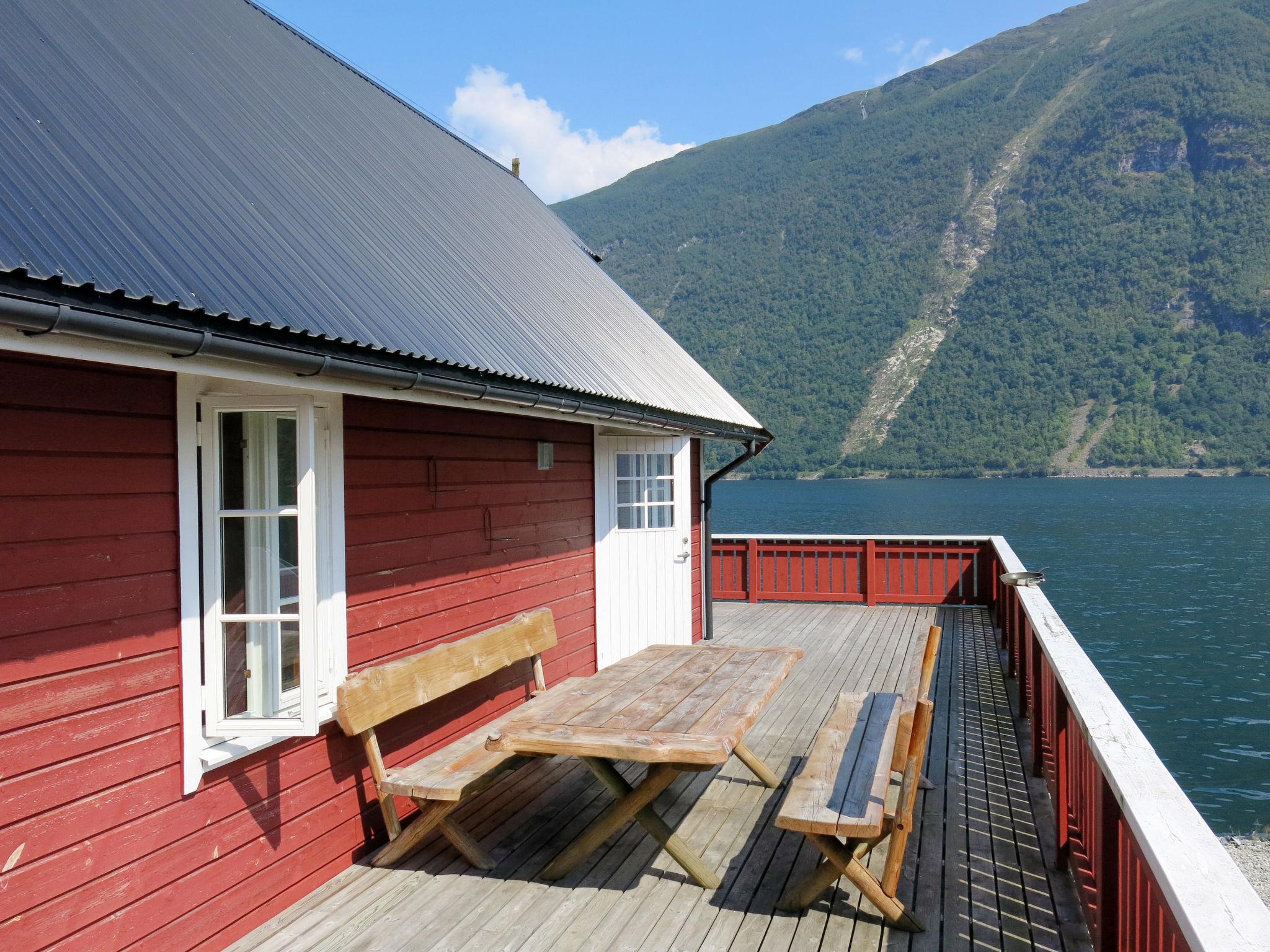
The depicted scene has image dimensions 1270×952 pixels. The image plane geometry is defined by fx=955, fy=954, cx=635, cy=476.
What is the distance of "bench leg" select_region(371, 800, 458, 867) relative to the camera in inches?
140

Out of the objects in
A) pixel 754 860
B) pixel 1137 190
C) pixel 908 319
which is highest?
pixel 1137 190

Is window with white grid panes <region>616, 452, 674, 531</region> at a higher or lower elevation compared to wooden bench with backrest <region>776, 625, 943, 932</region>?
higher

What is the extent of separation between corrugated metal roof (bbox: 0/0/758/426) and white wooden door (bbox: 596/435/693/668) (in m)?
0.65

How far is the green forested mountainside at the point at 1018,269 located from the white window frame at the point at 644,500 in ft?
285

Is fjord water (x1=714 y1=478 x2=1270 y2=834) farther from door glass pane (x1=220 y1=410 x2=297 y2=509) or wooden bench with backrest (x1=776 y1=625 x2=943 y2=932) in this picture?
door glass pane (x1=220 y1=410 x2=297 y2=509)

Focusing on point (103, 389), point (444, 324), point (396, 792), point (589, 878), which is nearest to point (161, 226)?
point (103, 389)

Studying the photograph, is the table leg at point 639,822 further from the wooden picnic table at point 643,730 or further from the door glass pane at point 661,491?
the door glass pane at point 661,491

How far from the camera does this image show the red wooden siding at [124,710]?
8.01 feet

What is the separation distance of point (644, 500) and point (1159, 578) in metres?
29.4

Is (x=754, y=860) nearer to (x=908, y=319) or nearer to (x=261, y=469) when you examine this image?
(x=261, y=469)

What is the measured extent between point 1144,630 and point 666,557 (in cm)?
1915

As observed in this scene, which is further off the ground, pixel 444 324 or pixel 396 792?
pixel 444 324

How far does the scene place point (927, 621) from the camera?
981cm

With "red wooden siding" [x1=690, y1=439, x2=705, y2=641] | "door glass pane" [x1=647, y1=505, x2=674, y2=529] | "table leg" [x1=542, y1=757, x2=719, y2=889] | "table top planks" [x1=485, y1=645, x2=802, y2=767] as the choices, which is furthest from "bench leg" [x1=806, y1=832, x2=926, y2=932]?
"red wooden siding" [x1=690, y1=439, x2=705, y2=641]
